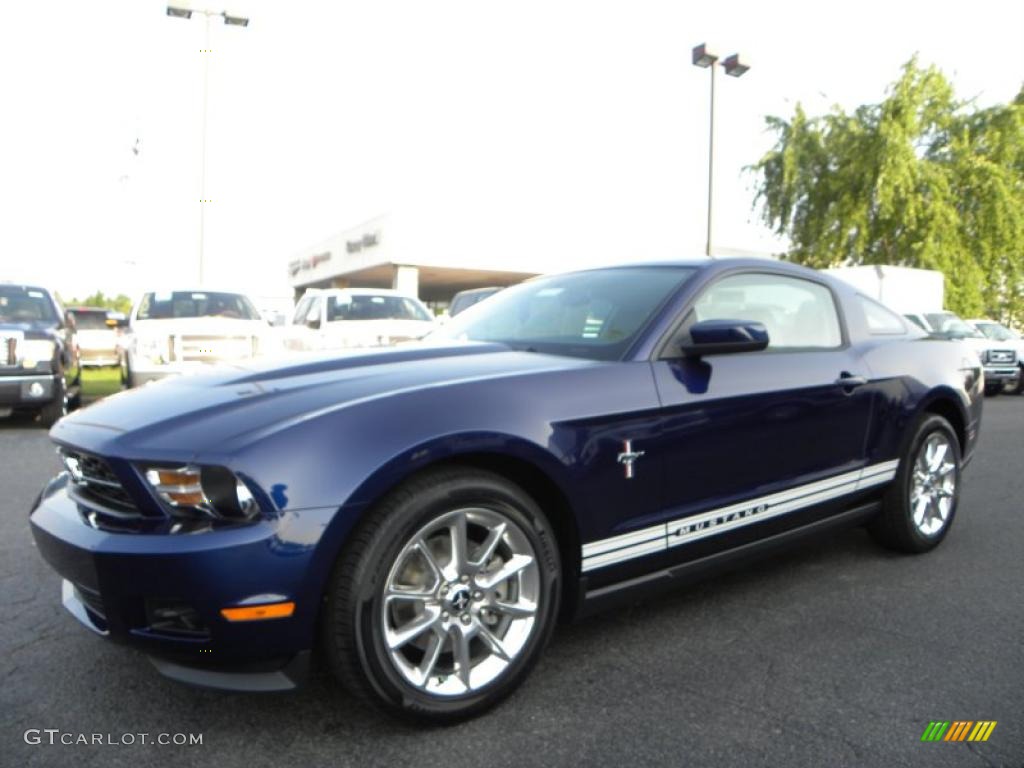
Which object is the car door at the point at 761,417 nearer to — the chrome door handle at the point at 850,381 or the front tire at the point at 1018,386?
the chrome door handle at the point at 850,381

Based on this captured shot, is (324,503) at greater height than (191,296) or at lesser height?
lesser

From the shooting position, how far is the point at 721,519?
118 inches

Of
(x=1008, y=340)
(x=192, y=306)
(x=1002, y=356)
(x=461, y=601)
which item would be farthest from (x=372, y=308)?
(x=1008, y=340)

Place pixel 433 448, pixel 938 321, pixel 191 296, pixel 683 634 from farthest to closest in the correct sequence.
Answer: pixel 938 321 < pixel 191 296 < pixel 683 634 < pixel 433 448

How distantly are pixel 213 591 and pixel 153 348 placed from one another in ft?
26.2

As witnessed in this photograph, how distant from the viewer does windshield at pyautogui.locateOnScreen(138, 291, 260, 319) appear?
10375 mm

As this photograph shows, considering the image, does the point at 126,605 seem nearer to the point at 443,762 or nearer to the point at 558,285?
the point at 443,762

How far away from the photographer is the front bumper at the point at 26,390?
834 cm

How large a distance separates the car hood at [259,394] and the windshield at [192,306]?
809 cm

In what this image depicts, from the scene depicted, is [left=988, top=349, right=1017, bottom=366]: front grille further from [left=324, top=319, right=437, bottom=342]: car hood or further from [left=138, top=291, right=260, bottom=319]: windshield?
[left=138, top=291, right=260, bottom=319]: windshield

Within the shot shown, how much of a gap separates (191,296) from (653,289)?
8912mm

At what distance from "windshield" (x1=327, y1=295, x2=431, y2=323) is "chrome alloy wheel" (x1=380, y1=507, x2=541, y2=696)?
9280mm

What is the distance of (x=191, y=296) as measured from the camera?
35.0ft

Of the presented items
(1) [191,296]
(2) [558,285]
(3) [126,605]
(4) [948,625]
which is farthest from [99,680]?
(1) [191,296]
